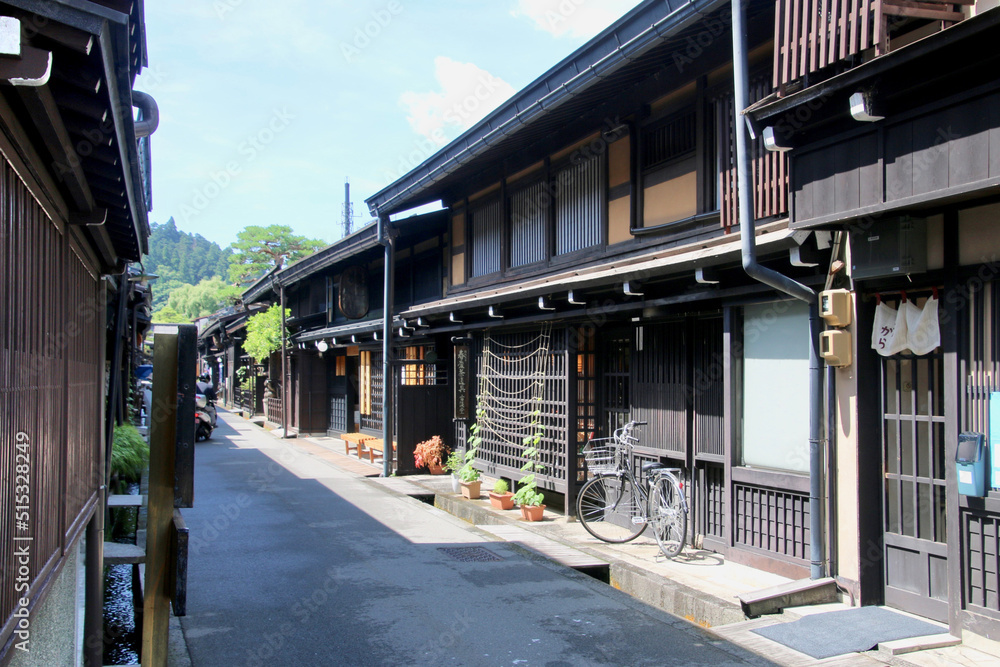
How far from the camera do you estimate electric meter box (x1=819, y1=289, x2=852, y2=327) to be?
6898mm

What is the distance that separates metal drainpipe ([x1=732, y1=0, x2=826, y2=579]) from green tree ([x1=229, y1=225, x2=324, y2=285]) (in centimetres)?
5921

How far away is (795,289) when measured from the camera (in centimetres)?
726

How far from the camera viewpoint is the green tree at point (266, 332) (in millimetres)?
28000

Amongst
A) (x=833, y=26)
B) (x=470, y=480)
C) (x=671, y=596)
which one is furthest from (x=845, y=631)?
(x=470, y=480)

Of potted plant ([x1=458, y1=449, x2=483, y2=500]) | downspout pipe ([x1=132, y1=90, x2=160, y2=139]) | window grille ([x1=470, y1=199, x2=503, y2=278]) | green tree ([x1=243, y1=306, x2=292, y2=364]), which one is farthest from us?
green tree ([x1=243, y1=306, x2=292, y2=364])

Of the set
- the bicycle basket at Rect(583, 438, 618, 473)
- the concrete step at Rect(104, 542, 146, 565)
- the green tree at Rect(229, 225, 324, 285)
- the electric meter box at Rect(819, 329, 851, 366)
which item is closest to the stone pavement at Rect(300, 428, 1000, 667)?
the bicycle basket at Rect(583, 438, 618, 473)

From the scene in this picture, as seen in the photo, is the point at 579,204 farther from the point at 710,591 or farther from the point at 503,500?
the point at 710,591

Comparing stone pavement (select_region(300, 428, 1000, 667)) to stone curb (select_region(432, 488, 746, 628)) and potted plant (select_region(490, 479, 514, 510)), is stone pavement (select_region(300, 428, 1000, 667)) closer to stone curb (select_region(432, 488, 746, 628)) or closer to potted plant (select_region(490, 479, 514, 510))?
stone curb (select_region(432, 488, 746, 628))

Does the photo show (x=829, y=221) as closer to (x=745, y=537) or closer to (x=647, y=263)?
(x=647, y=263)

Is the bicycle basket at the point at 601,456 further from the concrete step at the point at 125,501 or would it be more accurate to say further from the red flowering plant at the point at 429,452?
the red flowering plant at the point at 429,452

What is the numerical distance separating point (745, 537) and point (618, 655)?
9.69 ft

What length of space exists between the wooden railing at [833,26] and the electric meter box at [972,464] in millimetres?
3216

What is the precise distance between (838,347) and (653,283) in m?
2.97

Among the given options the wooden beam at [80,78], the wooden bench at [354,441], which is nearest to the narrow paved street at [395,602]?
the wooden beam at [80,78]
